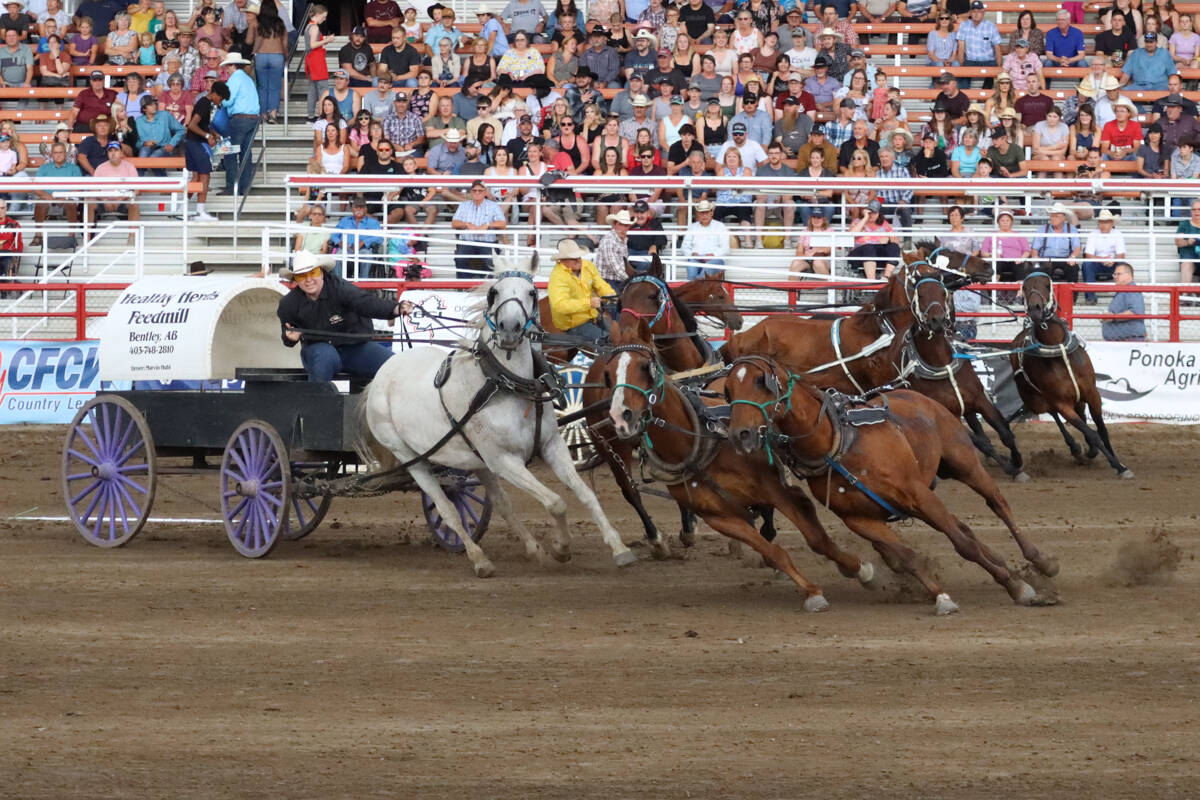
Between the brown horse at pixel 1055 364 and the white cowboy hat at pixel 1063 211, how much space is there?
12.3 feet

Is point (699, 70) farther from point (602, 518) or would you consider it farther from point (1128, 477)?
point (602, 518)

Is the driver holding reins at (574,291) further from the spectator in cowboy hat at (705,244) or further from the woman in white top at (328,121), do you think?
the woman in white top at (328,121)

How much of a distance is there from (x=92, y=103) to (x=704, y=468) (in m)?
15.2

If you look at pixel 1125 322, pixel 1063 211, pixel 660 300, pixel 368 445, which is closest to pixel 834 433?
pixel 660 300

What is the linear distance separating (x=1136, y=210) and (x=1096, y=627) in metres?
13.4

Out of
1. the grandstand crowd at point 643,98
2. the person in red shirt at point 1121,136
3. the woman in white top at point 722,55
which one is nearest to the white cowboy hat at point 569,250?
the grandstand crowd at point 643,98

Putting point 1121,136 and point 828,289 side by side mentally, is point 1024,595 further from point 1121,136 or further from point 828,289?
point 1121,136

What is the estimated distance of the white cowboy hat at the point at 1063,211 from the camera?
59.0 ft

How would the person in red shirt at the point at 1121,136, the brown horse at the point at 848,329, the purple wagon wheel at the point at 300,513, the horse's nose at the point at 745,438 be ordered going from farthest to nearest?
the person in red shirt at the point at 1121,136 < the brown horse at the point at 848,329 < the purple wagon wheel at the point at 300,513 < the horse's nose at the point at 745,438

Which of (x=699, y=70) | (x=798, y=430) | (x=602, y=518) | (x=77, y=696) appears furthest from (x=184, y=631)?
(x=699, y=70)

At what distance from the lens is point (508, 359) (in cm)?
960

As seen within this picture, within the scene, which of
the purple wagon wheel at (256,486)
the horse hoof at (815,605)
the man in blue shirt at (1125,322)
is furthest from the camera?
the man in blue shirt at (1125,322)

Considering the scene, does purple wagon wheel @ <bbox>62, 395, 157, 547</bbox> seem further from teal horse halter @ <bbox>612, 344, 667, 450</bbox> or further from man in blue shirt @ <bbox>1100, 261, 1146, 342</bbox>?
man in blue shirt @ <bbox>1100, 261, 1146, 342</bbox>

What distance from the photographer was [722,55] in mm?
21594
